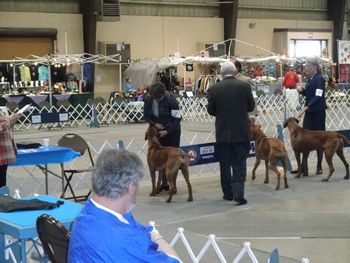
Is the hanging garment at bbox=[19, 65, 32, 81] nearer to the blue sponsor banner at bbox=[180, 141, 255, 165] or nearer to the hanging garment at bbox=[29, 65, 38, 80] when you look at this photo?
the hanging garment at bbox=[29, 65, 38, 80]

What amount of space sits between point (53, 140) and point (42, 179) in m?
4.50

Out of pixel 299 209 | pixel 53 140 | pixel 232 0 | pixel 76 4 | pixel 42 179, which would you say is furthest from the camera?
pixel 232 0

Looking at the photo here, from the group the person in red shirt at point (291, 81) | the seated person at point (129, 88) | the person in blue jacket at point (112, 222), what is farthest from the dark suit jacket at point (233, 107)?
the person in red shirt at point (291, 81)

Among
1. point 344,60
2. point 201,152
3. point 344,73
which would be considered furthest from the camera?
point 344,73

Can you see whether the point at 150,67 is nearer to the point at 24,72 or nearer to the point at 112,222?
the point at 24,72

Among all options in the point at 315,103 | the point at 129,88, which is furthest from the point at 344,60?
the point at 315,103

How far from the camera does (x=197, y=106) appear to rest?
16344mm

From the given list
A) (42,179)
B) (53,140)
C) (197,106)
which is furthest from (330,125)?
(42,179)

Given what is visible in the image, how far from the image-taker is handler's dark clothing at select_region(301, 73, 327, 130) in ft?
23.9

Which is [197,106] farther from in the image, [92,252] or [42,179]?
[92,252]

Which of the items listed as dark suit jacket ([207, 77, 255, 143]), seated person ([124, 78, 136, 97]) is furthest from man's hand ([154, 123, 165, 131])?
seated person ([124, 78, 136, 97])

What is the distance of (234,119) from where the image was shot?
18.7ft

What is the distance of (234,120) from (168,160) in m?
0.80

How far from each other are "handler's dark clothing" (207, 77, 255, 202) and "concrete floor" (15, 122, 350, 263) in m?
0.37
